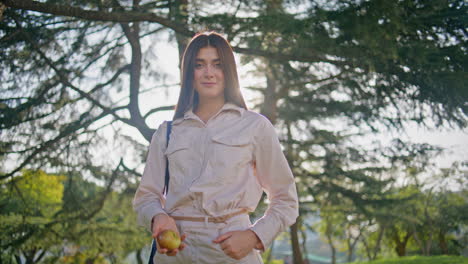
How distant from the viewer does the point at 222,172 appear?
1711 mm

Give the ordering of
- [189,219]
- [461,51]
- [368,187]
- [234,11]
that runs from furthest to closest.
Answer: [368,187], [234,11], [461,51], [189,219]

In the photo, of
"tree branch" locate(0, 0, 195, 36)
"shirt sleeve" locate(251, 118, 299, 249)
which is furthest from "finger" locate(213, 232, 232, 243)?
"tree branch" locate(0, 0, 195, 36)

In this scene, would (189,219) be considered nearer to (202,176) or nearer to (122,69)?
(202,176)

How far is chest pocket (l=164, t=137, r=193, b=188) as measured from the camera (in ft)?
5.85

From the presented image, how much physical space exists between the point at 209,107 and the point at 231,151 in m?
0.35

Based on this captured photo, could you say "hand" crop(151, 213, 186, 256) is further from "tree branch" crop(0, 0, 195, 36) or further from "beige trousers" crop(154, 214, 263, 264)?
"tree branch" crop(0, 0, 195, 36)

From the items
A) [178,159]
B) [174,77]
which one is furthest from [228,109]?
[174,77]

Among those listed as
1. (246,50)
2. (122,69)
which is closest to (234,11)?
(246,50)

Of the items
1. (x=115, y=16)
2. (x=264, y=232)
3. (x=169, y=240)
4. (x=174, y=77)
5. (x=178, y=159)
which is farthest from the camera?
(x=174, y=77)

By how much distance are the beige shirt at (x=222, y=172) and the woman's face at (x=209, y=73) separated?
0.13 m

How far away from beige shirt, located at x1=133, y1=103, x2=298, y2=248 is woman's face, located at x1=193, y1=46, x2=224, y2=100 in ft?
0.41

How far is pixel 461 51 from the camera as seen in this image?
445cm

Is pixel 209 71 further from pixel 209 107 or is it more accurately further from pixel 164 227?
pixel 164 227

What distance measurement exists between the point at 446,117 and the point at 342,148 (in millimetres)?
7058
